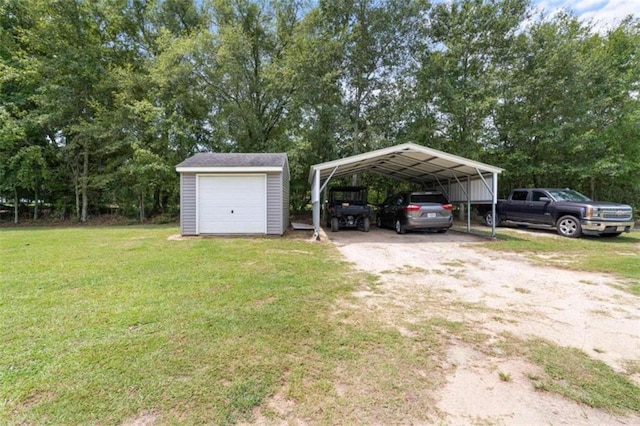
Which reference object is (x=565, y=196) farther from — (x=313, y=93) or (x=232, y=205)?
(x=313, y=93)

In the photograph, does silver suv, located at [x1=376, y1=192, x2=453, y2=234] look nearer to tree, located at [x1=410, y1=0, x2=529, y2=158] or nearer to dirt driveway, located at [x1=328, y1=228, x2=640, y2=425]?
dirt driveway, located at [x1=328, y1=228, x2=640, y2=425]

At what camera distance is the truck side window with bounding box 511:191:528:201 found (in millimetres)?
10711

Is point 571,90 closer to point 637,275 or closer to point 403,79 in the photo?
point 403,79

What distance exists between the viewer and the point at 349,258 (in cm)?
632

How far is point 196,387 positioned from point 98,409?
574 mm

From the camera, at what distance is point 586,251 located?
6.96 m

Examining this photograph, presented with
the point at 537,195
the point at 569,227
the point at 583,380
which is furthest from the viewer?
the point at 537,195

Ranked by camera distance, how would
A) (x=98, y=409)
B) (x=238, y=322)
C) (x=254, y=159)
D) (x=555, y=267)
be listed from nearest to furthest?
(x=98, y=409) → (x=238, y=322) → (x=555, y=267) → (x=254, y=159)

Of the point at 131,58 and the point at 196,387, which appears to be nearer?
the point at 196,387

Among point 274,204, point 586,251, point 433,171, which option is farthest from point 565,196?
point 274,204

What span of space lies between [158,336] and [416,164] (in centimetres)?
1016

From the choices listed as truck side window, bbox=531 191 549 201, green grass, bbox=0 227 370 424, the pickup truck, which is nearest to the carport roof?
the pickup truck

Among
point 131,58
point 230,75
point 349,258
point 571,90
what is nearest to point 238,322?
point 349,258

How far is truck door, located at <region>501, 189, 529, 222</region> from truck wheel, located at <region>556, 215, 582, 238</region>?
4.33ft
